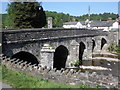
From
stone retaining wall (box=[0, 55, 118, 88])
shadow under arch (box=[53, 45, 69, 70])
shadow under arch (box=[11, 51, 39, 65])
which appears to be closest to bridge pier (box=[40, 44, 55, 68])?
shadow under arch (box=[11, 51, 39, 65])

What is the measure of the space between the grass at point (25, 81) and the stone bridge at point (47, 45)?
A: 4333 mm

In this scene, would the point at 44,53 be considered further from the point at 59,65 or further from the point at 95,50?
the point at 95,50

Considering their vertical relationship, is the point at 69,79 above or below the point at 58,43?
below

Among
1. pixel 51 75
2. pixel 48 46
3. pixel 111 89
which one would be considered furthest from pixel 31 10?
pixel 111 89

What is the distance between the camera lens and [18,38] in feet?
53.6

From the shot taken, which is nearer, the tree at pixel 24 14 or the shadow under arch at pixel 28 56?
the shadow under arch at pixel 28 56

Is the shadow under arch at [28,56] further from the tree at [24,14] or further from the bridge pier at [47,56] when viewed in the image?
the tree at [24,14]

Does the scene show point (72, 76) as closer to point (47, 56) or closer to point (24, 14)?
point (47, 56)

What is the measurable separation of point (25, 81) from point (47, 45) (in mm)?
9319

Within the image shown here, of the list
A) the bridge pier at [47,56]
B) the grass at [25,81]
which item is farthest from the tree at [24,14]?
the grass at [25,81]

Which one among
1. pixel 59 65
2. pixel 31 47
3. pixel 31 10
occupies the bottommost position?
pixel 59 65

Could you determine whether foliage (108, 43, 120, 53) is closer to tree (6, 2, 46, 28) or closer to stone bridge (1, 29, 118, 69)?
stone bridge (1, 29, 118, 69)

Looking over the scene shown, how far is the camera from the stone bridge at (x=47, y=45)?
15984 millimetres

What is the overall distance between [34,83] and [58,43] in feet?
38.8
